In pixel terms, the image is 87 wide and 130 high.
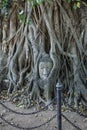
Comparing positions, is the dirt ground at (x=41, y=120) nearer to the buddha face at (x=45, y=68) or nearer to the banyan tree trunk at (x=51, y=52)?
the banyan tree trunk at (x=51, y=52)

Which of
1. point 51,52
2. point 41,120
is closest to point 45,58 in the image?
point 51,52

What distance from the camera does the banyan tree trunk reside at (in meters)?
5.05

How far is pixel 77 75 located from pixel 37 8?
139 centimetres

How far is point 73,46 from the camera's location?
521cm

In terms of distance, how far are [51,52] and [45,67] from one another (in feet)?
0.95

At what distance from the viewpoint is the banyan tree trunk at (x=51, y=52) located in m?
5.05

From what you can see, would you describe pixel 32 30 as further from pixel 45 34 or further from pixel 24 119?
→ pixel 24 119

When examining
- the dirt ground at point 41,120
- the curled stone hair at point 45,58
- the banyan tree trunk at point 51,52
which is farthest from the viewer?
the curled stone hair at point 45,58

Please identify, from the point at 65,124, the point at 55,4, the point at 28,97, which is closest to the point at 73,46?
the point at 55,4

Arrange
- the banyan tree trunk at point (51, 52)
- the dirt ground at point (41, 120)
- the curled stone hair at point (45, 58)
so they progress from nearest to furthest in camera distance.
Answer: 1. the dirt ground at point (41, 120)
2. the banyan tree trunk at point (51, 52)
3. the curled stone hair at point (45, 58)

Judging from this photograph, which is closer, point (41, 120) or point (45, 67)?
point (41, 120)

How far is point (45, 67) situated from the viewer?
5.11 m

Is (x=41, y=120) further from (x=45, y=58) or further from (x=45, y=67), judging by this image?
(x=45, y=58)

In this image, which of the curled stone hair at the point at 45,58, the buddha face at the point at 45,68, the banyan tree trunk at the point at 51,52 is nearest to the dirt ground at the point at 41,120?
the banyan tree trunk at the point at 51,52
